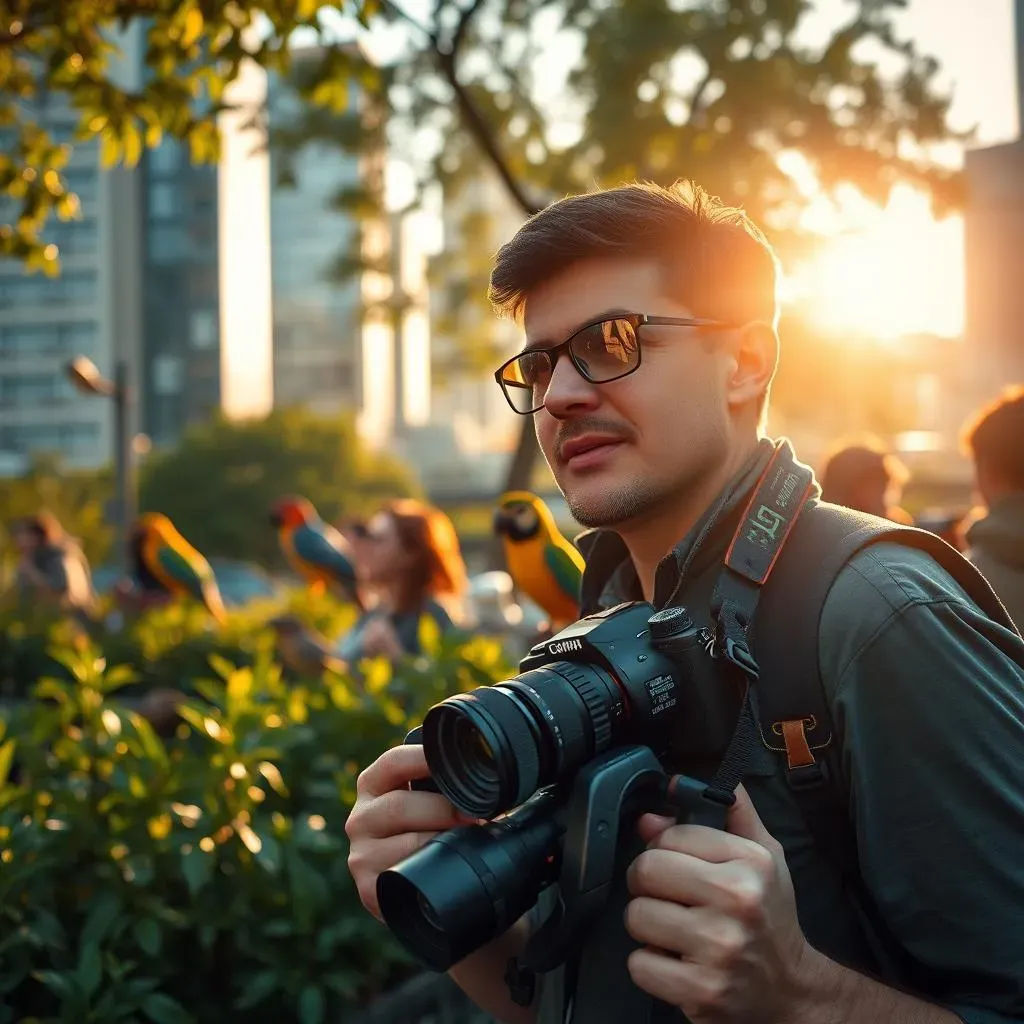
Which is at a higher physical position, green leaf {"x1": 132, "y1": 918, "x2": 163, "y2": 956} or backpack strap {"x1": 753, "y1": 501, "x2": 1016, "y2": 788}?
backpack strap {"x1": 753, "y1": 501, "x2": 1016, "y2": 788}

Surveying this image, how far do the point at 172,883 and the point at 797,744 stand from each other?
1.92m

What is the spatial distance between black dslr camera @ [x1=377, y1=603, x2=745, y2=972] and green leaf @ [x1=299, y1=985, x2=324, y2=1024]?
1.34 metres

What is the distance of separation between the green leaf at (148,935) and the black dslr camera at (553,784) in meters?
1.35

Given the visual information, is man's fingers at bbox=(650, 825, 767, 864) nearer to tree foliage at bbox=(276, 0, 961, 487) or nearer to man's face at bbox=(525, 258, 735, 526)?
man's face at bbox=(525, 258, 735, 526)

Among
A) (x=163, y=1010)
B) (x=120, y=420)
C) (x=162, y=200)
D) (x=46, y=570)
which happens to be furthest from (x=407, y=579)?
(x=162, y=200)

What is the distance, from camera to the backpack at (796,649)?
57.6 inches

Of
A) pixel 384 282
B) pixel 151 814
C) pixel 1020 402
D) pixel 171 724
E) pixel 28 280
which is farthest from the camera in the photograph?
pixel 28 280

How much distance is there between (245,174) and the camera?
80.9m

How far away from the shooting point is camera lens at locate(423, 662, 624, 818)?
1.37 m

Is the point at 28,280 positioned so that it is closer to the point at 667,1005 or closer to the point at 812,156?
the point at 812,156

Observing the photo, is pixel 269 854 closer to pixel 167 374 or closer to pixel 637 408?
pixel 637 408

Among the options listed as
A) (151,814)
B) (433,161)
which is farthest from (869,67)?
(151,814)

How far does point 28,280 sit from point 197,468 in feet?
128

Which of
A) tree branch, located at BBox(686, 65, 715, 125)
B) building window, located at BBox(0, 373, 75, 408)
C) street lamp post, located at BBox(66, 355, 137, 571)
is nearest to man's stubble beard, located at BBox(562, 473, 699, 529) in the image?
tree branch, located at BBox(686, 65, 715, 125)
